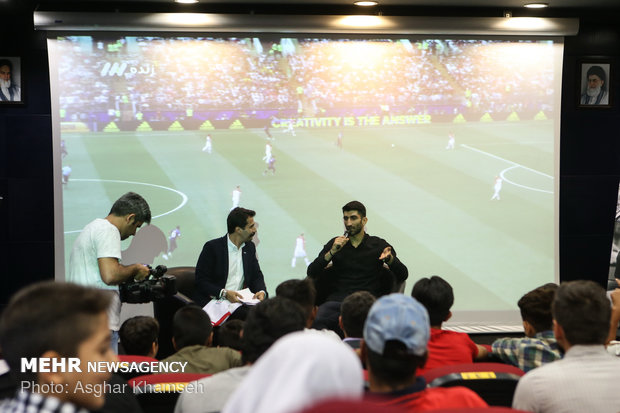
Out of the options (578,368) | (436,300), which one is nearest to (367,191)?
(436,300)

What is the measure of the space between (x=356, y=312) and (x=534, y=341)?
777 mm

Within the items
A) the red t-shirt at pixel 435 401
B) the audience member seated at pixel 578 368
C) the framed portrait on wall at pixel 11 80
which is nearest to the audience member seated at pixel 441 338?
the audience member seated at pixel 578 368

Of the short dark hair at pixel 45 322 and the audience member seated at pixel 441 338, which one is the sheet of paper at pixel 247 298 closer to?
the audience member seated at pixel 441 338

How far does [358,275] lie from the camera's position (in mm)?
5406

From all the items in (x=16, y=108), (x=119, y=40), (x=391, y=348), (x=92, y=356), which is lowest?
(x=391, y=348)

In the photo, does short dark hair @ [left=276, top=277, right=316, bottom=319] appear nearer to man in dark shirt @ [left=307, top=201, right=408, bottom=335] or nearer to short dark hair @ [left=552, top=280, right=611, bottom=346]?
short dark hair @ [left=552, top=280, right=611, bottom=346]

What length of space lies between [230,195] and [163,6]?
5.60ft

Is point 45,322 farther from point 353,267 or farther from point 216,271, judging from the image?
point 353,267

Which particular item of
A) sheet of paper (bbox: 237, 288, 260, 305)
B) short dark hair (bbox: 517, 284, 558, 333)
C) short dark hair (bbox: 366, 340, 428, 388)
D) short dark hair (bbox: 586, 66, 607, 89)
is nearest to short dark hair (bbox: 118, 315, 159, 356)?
sheet of paper (bbox: 237, 288, 260, 305)

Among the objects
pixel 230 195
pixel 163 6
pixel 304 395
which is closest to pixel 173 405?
pixel 304 395

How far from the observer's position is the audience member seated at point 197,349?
3.09 meters

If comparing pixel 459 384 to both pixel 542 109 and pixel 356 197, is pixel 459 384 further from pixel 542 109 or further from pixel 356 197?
pixel 542 109

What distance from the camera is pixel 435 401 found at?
2059 mm

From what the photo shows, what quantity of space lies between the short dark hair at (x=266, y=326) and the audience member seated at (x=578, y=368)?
73 cm
